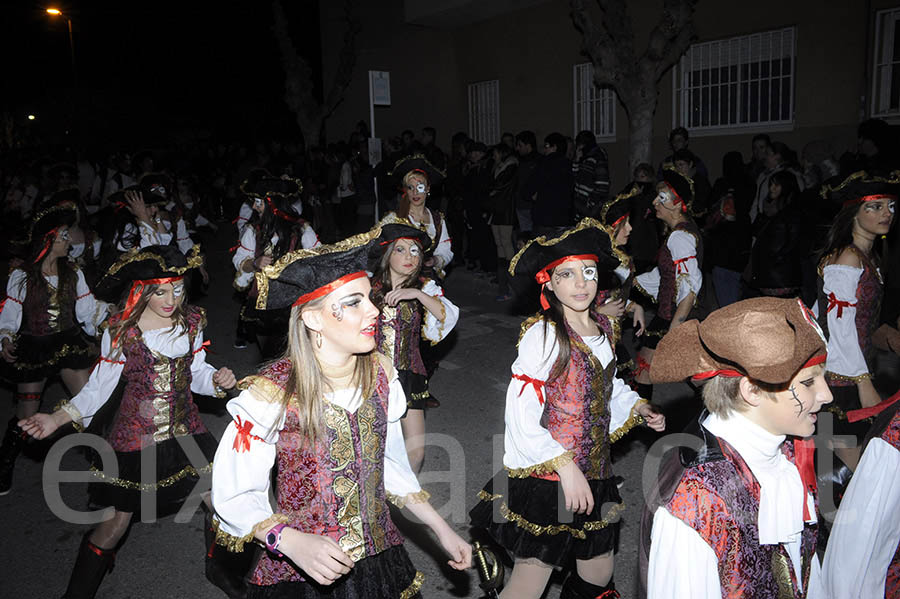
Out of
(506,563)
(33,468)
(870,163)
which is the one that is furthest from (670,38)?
(33,468)

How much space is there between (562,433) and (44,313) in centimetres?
458

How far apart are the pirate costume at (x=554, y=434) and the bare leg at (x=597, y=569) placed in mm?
38

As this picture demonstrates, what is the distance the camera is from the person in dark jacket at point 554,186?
10516 millimetres

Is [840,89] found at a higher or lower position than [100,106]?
lower

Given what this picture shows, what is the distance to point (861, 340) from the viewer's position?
4.70 m

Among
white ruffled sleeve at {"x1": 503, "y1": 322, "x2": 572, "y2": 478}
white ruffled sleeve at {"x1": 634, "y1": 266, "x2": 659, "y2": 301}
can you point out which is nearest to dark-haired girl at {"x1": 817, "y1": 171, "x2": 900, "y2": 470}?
white ruffled sleeve at {"x1": 634, "y1": 266, "x2": 659, "y2": 301}

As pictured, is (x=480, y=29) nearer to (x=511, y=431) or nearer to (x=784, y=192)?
(x=784, y=192)

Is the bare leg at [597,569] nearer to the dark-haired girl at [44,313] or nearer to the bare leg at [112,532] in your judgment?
the bare leg at [112,532]

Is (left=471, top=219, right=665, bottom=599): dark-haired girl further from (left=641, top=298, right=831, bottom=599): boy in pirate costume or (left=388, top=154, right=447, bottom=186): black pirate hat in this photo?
(left=388, top=154, right=447, bottom=186): black pirate hat

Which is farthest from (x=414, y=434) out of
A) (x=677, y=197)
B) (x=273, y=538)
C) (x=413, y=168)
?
(x=677, y=197)

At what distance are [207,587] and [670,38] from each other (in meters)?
11.1

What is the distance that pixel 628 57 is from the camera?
497 inches

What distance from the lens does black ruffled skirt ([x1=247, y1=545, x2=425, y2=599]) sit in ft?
8.48

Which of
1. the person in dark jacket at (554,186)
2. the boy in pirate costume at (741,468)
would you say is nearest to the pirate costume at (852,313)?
the boy in pirate costume at (741,468)
